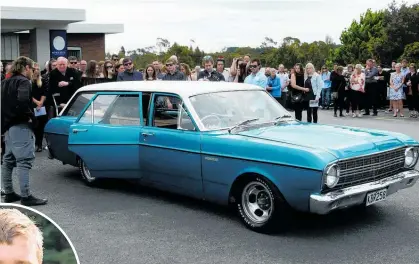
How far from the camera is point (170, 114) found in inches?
269

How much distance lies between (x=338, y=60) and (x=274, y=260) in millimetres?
45419

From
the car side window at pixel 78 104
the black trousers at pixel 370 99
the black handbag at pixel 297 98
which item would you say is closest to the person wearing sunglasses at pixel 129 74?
the car side window at pixel 78 104

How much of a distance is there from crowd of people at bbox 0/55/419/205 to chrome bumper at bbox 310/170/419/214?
345 centimetres

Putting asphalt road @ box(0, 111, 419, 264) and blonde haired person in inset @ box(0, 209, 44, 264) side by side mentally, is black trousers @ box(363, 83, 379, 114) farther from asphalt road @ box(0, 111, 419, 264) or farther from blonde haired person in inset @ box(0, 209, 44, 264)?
blonde haired person in inset @ box(0, 209, 44, 264)

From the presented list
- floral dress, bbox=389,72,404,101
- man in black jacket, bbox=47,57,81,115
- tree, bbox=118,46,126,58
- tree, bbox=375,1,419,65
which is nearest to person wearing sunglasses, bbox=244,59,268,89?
man in black jacket, bbox=47,57,81,115

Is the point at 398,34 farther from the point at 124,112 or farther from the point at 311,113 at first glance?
the point at 124,112

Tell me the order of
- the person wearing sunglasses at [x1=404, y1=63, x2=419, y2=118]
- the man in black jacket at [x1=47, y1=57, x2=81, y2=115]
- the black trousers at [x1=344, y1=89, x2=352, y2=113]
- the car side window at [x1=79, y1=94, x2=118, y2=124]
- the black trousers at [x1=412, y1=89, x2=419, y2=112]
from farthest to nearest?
1. the black trousers at [x1=344, y1=89, x2=352, y2=113]
2. the black trousers at [x1=412, y1=89, x2=419, y2=112]
3. the person wearing sunglasses at [x1=404, y1=63, x2=419, y2=118]
4. the man in black jacket at [x1=47, y1=57, x2=81, y2=115]
5. the car side window at [x1=79, y1=94, x2=118, y2=124]

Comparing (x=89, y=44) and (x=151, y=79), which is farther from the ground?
(x=89, y=44)

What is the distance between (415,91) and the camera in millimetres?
17875

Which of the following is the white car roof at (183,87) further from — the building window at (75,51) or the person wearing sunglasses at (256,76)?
the building window at (75,51)

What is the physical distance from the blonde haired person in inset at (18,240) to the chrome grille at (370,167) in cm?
432

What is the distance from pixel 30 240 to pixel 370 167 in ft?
15.9

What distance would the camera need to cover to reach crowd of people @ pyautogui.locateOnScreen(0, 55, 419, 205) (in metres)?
6.58

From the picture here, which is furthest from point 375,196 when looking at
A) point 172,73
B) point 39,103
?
point 172,73
